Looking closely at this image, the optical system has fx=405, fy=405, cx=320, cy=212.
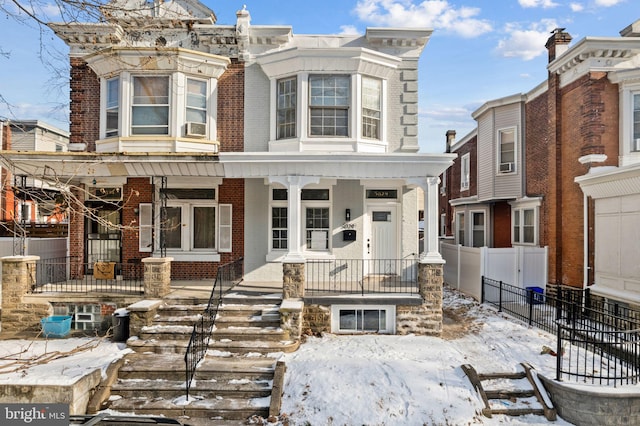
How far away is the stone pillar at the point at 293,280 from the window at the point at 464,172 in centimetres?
1497

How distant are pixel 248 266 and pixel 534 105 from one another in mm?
13607

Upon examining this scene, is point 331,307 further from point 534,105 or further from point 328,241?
point 534,105

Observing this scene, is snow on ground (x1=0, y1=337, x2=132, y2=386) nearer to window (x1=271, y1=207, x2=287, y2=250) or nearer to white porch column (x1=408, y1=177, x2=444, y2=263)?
window (x1=271, y1=207, x2=287, y2=250)

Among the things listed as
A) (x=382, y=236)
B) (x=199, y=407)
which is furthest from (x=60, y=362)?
(x=382, y=236)

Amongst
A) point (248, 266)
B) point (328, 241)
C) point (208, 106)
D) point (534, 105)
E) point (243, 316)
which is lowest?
point (243, 316)

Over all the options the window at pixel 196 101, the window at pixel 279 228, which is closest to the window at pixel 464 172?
the window at pixel 279 228

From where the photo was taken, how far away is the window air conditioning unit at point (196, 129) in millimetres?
12703

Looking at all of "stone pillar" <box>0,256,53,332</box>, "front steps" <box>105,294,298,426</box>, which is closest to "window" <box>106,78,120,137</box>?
"stone pillar" <box>0,256,53,332</box>

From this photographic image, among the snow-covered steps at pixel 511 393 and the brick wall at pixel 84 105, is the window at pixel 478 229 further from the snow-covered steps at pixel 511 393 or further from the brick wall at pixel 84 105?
the brick wall at pixel 84 105

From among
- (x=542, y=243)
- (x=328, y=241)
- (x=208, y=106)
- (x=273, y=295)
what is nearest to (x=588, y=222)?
(x=542, y=243)

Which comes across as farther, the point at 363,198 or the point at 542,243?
the point at 542,243

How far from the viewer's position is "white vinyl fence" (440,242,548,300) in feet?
48.6

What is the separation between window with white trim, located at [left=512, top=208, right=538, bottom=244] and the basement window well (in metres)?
9.06

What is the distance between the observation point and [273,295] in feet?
36.6
